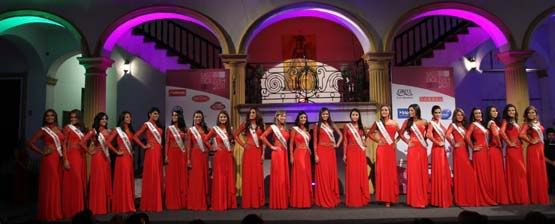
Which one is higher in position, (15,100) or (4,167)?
(15,100)

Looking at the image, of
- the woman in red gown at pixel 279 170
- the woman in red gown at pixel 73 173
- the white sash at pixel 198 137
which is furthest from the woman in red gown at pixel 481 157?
the woman in red gown at pixel 73 173

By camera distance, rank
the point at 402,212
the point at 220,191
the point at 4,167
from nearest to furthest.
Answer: the point at 402,212 → the point at 220,191 → the point at 4,167

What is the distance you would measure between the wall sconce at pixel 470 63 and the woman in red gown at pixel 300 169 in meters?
6.70

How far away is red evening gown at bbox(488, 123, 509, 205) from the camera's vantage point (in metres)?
6.61

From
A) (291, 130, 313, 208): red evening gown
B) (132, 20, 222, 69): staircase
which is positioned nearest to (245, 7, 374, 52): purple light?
(291, 130, 313, 208): red evening gown

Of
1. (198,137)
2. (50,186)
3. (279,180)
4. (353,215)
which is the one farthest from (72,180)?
(353,215)

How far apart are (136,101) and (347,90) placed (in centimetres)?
557

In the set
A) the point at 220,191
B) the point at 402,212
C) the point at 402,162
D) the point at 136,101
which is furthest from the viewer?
the point at 136,101

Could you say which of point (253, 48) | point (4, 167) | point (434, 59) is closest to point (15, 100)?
point (4, 167)

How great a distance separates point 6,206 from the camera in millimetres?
8141

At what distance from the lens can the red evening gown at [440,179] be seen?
6488 millimetres

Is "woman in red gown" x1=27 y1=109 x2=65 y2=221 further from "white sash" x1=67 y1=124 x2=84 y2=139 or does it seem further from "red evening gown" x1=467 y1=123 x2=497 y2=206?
"red evening gown" x1=467 y1=123 x2=497 y2=206

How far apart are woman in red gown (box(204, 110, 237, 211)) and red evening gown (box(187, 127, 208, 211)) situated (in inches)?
5.5

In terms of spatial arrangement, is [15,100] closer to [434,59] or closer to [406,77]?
[406,77]
